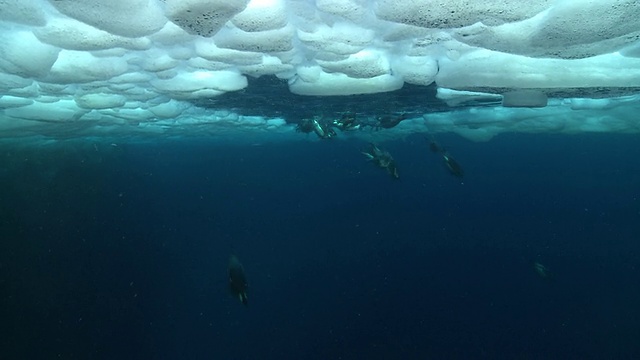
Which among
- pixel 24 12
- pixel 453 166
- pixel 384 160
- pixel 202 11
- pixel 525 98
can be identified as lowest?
pixel 453 166

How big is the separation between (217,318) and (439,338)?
24.8m

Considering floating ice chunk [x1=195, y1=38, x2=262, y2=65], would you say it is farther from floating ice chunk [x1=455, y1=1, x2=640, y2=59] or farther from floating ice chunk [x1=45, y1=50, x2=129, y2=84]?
floating ice chunk [x1=455, y1=1, x2=640, y2=59]

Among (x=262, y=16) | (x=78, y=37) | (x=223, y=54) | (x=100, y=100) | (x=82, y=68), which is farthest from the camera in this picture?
(x=100, y=100)

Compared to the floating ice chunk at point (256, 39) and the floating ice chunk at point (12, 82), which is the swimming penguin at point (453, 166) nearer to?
the floating ice chunk at point (256, 39)

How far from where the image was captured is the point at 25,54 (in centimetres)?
618

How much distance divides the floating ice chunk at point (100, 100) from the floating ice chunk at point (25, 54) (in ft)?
10.5

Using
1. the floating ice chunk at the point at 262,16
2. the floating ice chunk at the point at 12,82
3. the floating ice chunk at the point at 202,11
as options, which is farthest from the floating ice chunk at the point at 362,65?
the floating ice chunk at the point at 12,82

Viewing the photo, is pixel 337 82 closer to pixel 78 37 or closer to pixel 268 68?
pixel 268 68

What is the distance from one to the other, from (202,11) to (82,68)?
427 centimetres

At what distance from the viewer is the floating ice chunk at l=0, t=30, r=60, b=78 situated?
18.9ft

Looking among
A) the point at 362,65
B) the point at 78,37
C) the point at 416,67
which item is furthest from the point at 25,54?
the point at 416,67

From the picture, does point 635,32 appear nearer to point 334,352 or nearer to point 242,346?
point 334,352

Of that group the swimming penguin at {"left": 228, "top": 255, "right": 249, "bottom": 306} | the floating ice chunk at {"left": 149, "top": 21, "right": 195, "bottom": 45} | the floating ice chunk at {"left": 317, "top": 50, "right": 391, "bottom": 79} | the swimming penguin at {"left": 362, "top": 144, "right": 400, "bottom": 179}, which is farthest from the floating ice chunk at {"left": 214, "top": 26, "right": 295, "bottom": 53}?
the swimming penguin at {"left": 228, "top": 255, "right": 249, "bottom": 306}

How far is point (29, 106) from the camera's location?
410 inches
